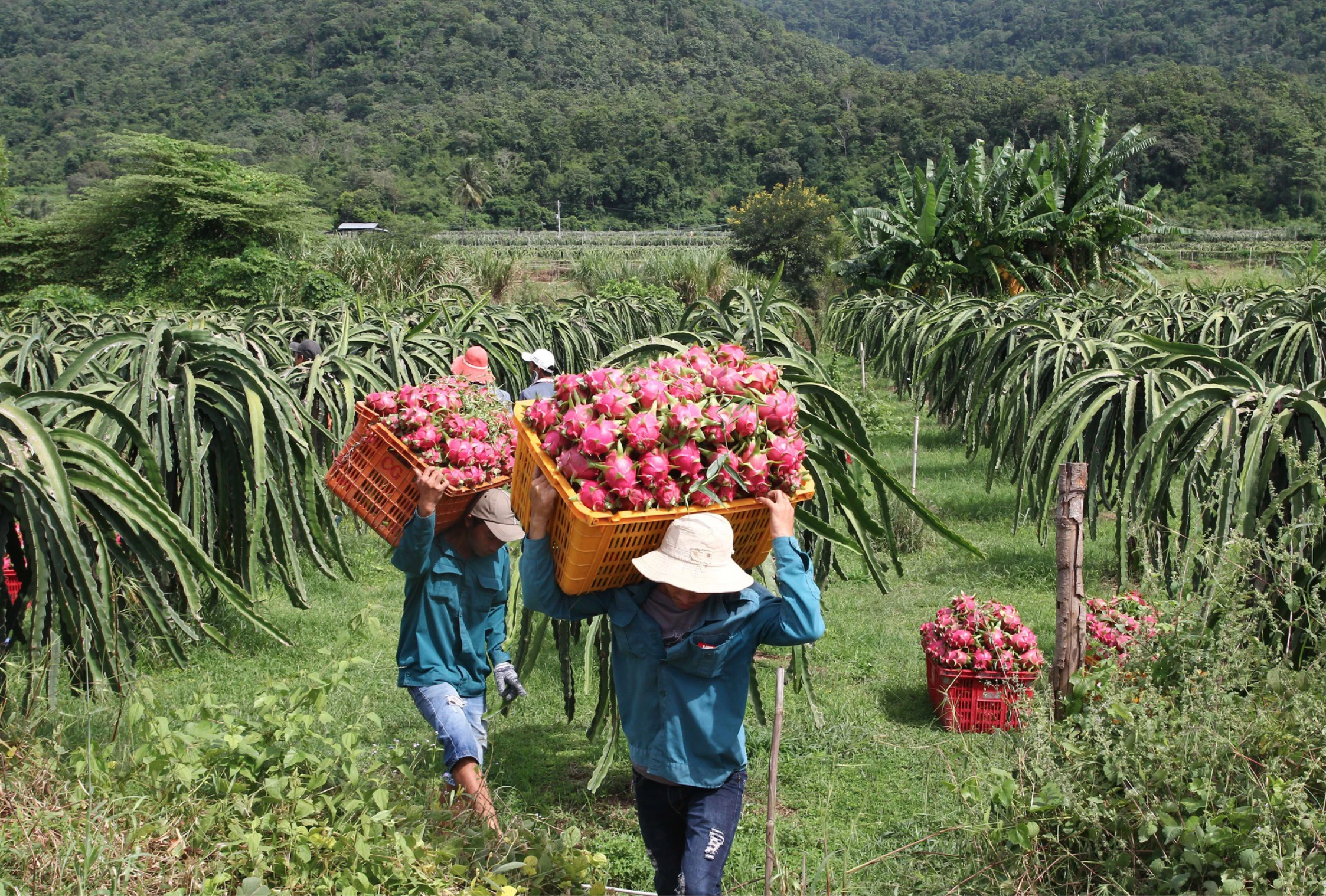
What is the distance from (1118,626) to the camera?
15.4ft

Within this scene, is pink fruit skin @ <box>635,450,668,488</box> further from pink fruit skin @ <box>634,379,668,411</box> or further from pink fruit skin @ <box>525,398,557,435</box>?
pink fruit skin @ <box>525,398,557,435</box>

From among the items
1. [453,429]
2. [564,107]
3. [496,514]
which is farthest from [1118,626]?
[564,107]

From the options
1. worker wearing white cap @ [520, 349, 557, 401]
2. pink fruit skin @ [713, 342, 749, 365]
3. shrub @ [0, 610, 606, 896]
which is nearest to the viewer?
shrub @ [0, 610, 606, 896]

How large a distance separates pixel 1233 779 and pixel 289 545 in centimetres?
356

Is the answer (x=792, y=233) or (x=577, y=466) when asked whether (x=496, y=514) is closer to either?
(x=577, y=466)

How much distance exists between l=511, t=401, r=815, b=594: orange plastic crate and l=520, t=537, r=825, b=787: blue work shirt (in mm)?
75

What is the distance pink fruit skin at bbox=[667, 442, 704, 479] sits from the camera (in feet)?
8.41

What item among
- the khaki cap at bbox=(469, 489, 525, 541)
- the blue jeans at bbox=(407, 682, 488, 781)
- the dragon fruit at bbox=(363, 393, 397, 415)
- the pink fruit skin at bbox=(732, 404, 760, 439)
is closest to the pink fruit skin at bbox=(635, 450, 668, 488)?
the pink fruit skin at bbox=(732, 404, 760, 439)

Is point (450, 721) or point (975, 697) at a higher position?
point (450, 721)

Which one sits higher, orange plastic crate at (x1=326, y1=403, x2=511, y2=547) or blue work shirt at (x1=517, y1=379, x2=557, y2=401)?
orange plastic crate at (x1=326, y1=403, x2=511, y2=547)

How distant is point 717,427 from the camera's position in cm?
261

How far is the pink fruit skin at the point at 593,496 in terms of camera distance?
8.21 feet

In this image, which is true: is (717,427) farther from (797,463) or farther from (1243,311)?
(1243,311)

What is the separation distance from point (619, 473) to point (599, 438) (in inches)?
3.9
